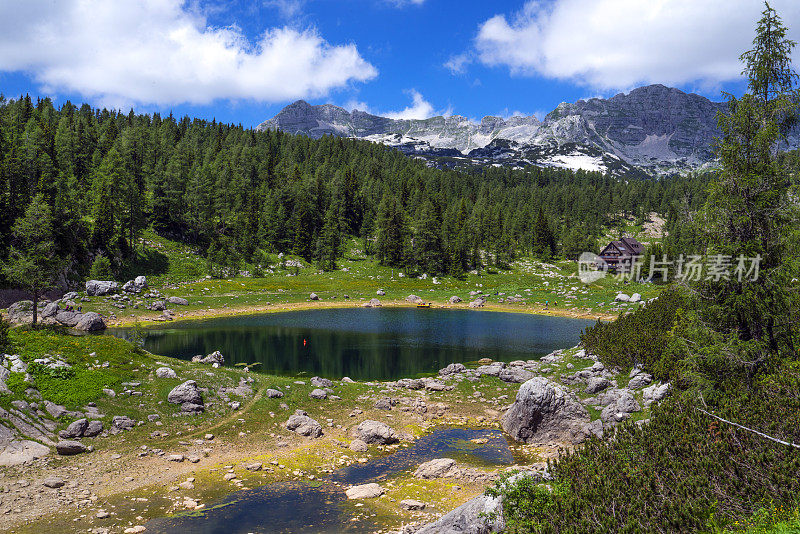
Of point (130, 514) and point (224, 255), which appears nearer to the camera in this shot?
point (130, 514)

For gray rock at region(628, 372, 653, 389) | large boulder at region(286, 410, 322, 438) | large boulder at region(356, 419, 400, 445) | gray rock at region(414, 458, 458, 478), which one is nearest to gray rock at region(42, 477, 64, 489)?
large boulder at region(286, 410, 322, 438)

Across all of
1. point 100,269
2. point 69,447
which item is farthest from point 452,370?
point 100,269

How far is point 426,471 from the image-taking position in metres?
21.2

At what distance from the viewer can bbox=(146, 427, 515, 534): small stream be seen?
53.6ft

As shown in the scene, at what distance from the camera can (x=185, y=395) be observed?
85.8 feet

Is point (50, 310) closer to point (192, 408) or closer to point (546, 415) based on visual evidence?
point (192, 408)

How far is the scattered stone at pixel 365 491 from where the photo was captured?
1879cm

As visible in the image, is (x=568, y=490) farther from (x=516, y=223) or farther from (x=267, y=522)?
(x=516, y=223)

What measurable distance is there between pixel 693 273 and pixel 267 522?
21379 millimetres

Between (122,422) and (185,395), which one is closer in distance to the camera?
(122,422)

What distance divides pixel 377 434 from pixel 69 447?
15355 millimetres

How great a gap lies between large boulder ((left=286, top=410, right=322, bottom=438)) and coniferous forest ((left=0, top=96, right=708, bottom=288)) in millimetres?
66783

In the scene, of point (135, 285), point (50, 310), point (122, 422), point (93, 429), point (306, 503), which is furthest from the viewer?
point (135, 285)

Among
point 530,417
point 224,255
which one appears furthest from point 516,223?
point 530,417
